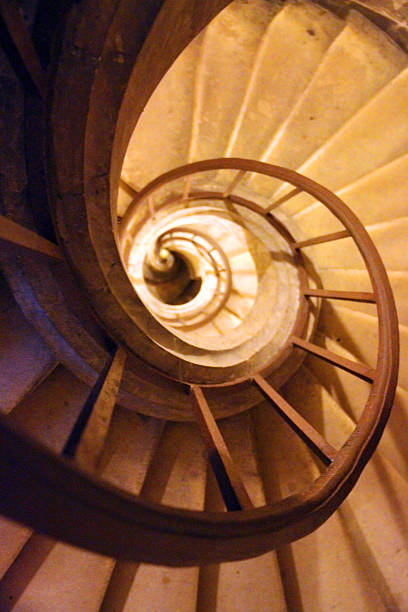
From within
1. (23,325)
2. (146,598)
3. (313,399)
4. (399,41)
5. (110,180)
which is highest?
(399,41)

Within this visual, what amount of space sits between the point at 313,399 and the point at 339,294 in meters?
1.09

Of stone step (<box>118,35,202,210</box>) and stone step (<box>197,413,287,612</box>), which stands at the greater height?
stone step (<box>118,35,202,210</box>)

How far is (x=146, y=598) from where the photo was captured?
97.3 inches

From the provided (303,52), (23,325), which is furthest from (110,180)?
(303,52)

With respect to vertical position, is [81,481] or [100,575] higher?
[81,481]

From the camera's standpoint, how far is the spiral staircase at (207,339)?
139 cm

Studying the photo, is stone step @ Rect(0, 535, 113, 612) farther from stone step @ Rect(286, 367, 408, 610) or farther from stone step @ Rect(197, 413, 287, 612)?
stone step @ Rect(286, 367, 408, 610)

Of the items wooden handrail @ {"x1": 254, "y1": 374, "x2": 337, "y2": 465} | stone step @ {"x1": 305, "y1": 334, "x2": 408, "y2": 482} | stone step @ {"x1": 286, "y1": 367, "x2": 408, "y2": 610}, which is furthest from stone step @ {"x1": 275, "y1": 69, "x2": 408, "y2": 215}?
stone step @ {"x1": 286, "y1": 367, "x2": 408, "y2": 610}

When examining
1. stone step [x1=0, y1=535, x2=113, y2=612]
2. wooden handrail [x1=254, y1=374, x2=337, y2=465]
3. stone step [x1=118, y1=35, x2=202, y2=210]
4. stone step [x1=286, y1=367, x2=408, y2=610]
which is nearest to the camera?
wooden handrail [x1=254, y1=374, x2=337, y2=465]

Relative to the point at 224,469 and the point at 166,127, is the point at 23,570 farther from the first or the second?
the point at 166,127

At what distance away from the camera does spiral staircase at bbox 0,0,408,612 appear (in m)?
1.39

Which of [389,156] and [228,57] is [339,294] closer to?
[389,156]

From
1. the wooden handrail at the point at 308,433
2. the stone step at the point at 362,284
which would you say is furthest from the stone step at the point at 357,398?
the wooden handrail at the point at 308,433

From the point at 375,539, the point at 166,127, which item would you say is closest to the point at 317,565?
the point at 375,539
